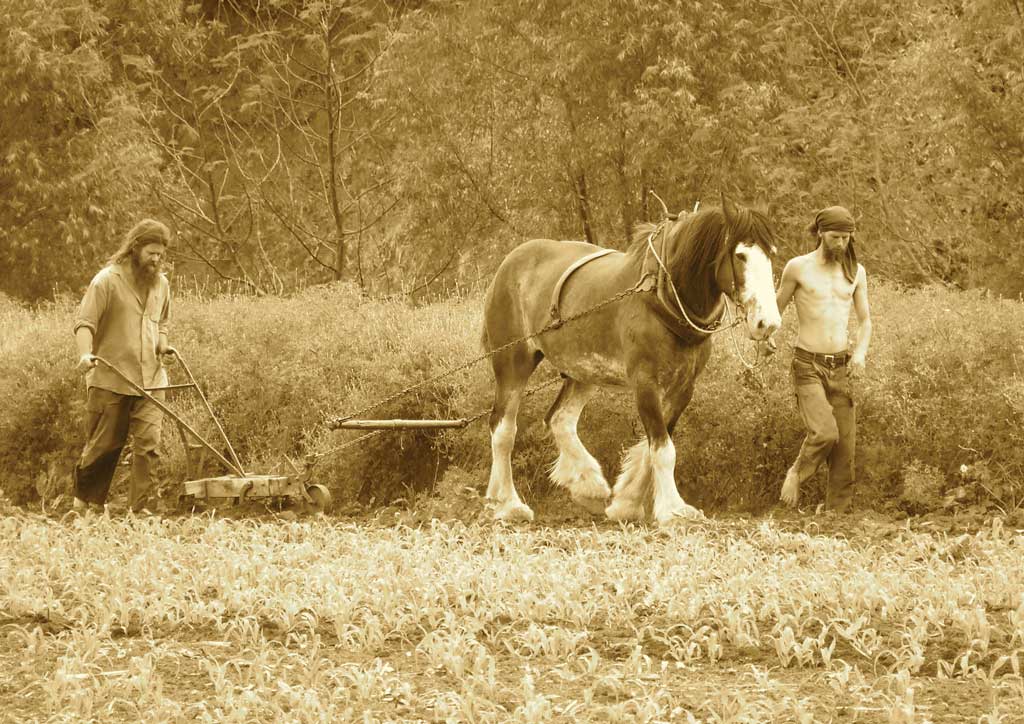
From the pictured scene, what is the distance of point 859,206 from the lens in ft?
73.9

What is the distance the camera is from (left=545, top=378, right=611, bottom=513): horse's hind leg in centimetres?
1088

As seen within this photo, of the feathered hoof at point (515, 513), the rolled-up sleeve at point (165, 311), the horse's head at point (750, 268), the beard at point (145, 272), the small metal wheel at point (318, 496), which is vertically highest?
the horse's head at point (750, 268)

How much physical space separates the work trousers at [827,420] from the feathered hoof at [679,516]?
0.83 m

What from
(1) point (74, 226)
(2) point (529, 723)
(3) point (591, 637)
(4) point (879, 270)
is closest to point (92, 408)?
(3) point (591, 637)

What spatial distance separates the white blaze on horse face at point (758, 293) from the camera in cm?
916

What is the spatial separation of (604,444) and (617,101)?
352 inches

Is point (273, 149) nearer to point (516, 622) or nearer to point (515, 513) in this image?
point (515, 513)

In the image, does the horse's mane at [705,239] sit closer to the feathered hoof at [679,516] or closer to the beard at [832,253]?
the beard at [832,253]

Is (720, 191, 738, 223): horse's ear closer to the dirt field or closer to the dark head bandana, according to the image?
the dark head bandana

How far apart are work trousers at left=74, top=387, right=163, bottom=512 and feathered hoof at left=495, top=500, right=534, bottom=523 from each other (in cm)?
248

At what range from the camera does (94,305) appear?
1077 centimetres

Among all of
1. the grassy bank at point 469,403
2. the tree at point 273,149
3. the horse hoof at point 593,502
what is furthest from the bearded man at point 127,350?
the tree at point 273,149

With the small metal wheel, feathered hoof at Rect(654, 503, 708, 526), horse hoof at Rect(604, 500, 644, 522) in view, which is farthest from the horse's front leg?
the small metal wheel

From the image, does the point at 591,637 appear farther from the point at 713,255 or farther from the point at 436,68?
the point at 436,68
